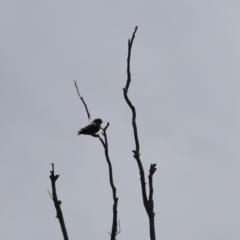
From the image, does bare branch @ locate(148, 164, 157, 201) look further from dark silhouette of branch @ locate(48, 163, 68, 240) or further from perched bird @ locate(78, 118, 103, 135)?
perched bird @ locate(78, 118, 103, 135)

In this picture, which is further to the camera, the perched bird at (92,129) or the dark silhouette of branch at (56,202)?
the perched bird at (92,129)

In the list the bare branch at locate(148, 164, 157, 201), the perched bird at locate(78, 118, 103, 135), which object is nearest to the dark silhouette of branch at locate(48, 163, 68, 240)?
the bare branch at locate(148, 164, 157, 201)

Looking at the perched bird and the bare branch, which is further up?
the perched bird

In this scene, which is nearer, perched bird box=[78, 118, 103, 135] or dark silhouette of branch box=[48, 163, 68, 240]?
dark silhouette of branch box=[48, 163, 68, 240]

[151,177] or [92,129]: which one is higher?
[92,129]

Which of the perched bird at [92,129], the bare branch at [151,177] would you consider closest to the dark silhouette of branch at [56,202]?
the bare branch at [151,177]

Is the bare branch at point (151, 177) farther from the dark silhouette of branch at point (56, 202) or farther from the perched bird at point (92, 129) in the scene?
the perched bird at point (92, 129)

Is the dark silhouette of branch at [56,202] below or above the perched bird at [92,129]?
below

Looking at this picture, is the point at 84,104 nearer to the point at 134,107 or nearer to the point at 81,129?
the point at 134,107

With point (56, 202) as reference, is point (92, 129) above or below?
above

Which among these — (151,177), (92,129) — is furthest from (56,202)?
(92,129)

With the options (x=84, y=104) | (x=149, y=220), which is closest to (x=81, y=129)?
(x=84, y=104)

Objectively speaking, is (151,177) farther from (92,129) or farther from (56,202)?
(92,129)

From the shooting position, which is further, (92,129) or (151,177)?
(92,129)
